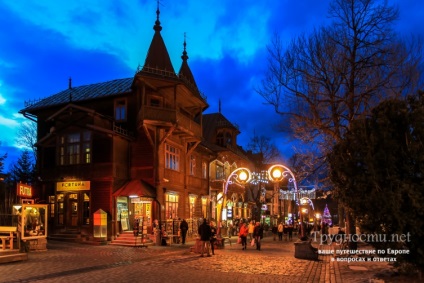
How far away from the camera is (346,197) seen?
39.5 feet

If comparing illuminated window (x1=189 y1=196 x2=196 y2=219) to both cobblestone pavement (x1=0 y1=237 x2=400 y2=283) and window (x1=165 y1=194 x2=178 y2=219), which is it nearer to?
window (x1=165 y1=194 x2=178 y2=219)

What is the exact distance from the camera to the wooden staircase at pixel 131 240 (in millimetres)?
25189

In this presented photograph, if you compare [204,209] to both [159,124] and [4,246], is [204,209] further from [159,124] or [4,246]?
[4,246]

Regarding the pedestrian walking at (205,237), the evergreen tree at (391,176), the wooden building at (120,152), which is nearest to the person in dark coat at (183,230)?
the wooden building at (120,152)

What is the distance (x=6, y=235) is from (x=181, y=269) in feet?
28.5

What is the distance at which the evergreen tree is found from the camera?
10.4 meters

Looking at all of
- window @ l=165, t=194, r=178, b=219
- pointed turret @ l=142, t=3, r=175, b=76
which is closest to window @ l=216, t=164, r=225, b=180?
window @ l=165, t=194, r=178, b=219

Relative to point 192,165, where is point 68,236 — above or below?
below

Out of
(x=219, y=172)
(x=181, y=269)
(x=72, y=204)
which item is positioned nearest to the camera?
(x=181, y=269)

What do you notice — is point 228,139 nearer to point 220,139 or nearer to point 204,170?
point 220,139

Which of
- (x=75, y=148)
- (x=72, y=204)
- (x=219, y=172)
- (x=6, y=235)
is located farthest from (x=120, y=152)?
(x=219, y=172)

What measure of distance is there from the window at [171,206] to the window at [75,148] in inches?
239

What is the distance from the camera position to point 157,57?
100ft

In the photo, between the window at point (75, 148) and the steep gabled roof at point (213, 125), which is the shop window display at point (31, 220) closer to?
the window at point (75, 148)
